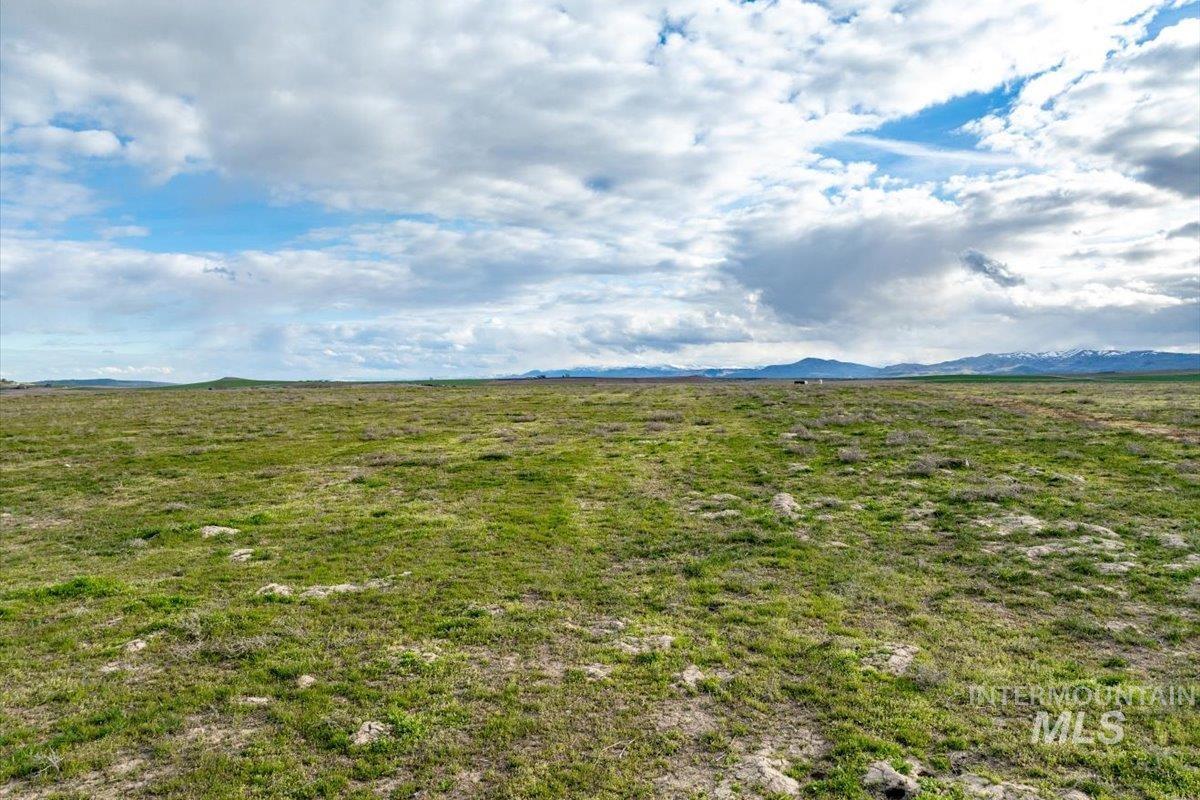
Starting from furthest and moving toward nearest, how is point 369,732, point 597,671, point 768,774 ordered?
point 597,671 < point 369,732 < point 768,774

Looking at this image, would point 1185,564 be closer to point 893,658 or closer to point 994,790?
point 893,658

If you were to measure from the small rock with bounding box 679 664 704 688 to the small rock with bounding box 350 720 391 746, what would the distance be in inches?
216

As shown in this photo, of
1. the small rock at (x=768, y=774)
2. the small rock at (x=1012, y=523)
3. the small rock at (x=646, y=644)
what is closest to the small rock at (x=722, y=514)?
the small rock at (x=1012, y=523)

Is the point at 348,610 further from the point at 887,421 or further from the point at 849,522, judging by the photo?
the point at 887,421

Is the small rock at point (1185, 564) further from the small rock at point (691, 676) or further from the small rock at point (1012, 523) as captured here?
the small rock at point (691, 676)

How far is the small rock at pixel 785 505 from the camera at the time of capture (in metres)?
23.8

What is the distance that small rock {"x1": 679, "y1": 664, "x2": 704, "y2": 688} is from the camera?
458 inches

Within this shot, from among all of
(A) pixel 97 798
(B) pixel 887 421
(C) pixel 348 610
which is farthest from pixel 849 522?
(B) pixel 887 421

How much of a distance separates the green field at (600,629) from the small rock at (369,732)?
0.15m

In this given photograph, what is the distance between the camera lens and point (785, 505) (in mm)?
24812

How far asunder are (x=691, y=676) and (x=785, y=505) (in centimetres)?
1424
